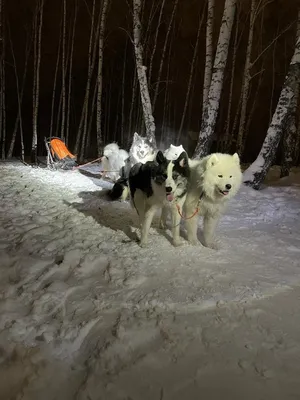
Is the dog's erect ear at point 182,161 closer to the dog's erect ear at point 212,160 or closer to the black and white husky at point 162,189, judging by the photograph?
the black and white husky at point 162,189

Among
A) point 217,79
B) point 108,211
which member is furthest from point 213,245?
point 217,79

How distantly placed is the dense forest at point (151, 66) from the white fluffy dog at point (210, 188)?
4.43 metres

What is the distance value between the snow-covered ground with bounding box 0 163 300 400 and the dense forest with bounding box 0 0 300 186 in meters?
5.04

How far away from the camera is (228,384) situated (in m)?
2.34

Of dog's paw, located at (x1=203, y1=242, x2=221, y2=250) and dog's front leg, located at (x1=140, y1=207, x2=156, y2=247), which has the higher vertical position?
dog's front leg, located at (x1=140, y1=207, x2=156, y2=247)

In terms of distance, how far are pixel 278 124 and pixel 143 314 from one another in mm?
6706

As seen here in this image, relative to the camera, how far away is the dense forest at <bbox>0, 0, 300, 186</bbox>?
13516 mm

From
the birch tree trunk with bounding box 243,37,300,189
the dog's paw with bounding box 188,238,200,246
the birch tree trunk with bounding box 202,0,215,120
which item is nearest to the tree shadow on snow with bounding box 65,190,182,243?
the dog's paw with bounding box 188,238,200,246

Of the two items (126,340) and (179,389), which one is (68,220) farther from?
(179,389)

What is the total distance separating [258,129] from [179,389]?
23189mm

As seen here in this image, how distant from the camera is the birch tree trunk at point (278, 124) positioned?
7.96m

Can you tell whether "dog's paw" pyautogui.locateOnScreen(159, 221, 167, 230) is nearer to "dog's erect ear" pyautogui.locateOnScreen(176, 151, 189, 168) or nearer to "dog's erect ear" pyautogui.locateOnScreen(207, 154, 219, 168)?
"dog's erect ear" pyautogui.locateOnScreen(176, 151, 189, 168)

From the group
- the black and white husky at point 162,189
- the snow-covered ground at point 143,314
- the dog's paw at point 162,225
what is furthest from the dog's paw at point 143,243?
the dog's paw at point 162,225

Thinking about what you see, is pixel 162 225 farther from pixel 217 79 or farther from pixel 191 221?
pixel 217 79
